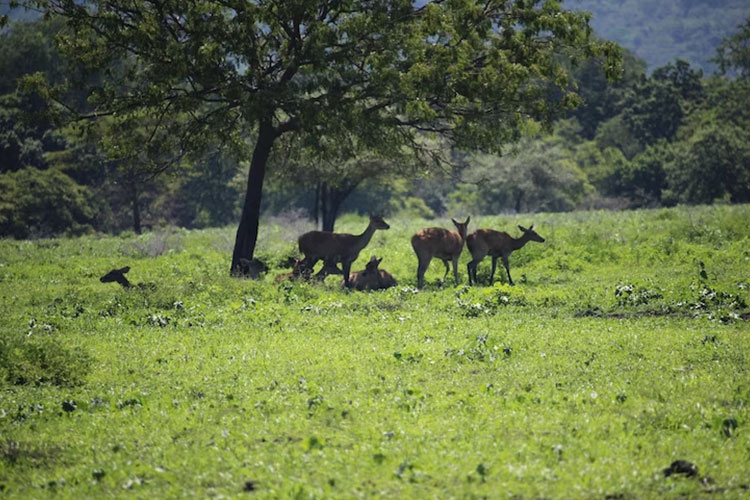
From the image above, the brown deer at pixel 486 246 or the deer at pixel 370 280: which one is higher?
the brown deer at pixel 486 246

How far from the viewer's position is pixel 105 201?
62.6 meters

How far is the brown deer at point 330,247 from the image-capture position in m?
22.9

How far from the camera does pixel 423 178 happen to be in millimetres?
40750

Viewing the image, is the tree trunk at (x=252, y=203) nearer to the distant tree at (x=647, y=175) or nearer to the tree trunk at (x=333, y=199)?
the tree trunk at (x=333, y=199)

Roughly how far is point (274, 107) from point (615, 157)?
226ft

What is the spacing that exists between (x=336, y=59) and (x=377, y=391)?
12.7 metres

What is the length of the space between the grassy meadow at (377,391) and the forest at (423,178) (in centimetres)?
1639

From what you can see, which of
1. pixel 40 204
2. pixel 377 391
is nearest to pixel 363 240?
pixel 377 391

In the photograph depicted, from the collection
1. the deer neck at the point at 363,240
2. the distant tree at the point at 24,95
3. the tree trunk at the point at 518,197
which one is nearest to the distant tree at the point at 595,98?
the tree trunk at the point at 518,197

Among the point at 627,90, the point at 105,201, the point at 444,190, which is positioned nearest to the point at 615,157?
the point at 627,90

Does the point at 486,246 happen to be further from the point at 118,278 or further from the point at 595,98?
the point at 595,98

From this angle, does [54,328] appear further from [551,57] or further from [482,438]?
[551,57]

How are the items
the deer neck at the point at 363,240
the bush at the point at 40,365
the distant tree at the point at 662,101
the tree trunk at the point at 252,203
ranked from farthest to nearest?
the distant tree at the point at 662,101, the deer neck at the point at 363,240, the tree trunk at the point at 252,203, the bush at the point at 40,365

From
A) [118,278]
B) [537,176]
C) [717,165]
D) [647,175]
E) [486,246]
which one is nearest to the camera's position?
[118,278]
